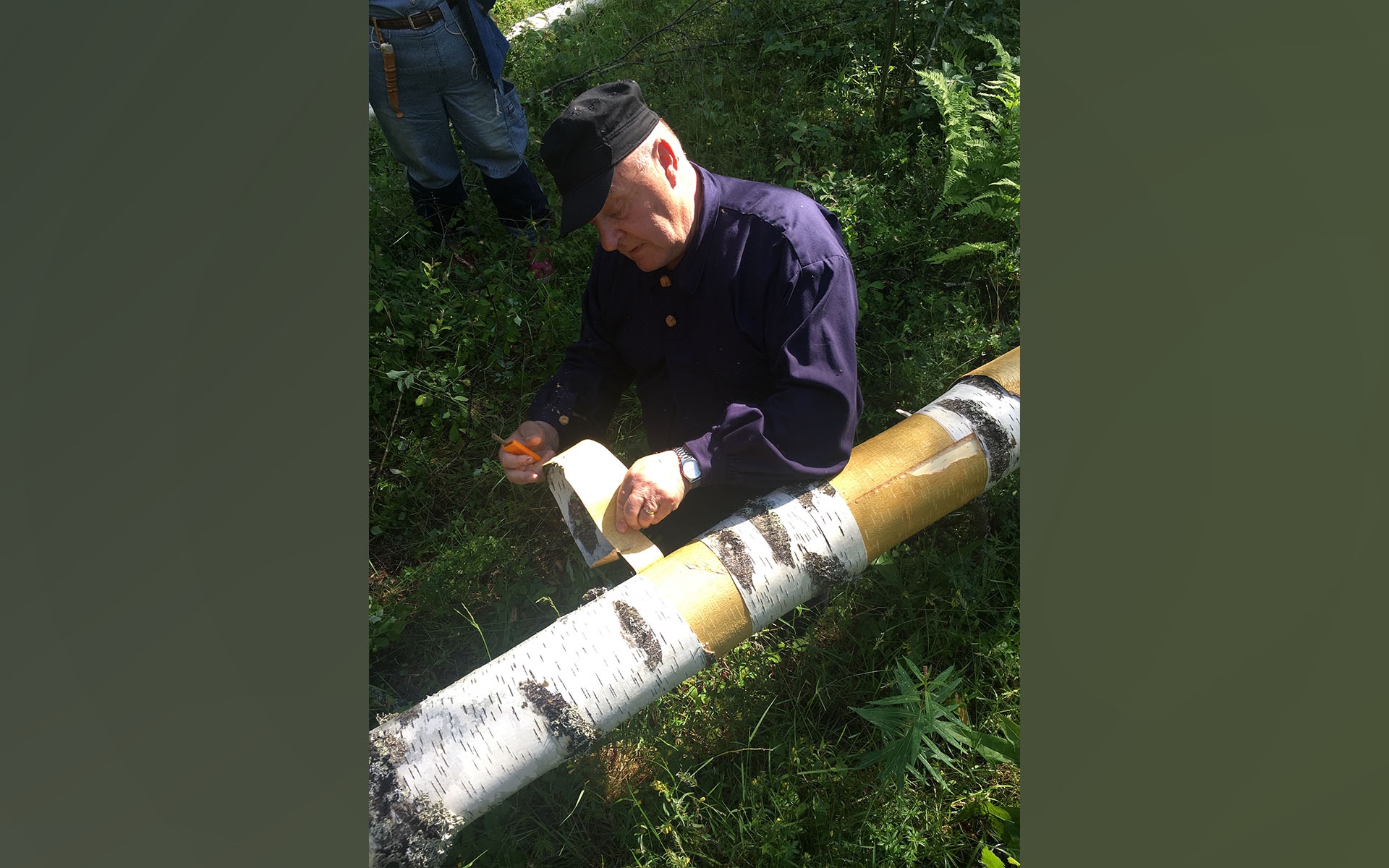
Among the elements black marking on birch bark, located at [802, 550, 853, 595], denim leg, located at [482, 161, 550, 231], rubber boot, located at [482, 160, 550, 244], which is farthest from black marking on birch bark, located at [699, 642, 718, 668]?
denim leg, located at [482, 161, 550, 231]

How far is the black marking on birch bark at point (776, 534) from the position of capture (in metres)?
2.56

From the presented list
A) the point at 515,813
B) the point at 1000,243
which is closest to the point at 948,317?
the point at 1000,243

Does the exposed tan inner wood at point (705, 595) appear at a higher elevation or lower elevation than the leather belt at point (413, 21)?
lower

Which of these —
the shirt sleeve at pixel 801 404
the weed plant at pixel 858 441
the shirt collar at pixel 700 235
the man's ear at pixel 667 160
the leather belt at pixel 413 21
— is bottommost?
the weed plant at pixel 858 441

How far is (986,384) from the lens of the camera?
309 cm

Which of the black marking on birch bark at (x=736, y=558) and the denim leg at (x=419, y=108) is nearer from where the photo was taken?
the black marking on birch bark at (x=736, y=558)

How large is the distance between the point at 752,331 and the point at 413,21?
2927mm

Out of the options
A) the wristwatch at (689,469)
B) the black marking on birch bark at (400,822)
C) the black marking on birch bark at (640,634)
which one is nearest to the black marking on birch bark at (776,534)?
the wristwatch at (689,469)

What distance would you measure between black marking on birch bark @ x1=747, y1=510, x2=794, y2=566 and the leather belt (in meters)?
3.40

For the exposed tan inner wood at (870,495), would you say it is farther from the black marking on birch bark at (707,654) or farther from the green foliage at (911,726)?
the green foliage at (911,726)

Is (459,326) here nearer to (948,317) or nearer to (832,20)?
(948,317)

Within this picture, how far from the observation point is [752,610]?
251 cm

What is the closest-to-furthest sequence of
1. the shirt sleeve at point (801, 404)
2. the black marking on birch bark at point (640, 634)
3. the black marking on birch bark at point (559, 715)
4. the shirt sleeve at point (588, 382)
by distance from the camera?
the black marking on birch bark at point (559, 715) < the black marking on birch bark at point (640, 634) < the shirt sleeve at point (801, 404) < the shirt sleeve at point (588, 382)

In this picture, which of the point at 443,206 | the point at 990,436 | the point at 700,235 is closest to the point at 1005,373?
the point at 990,436
